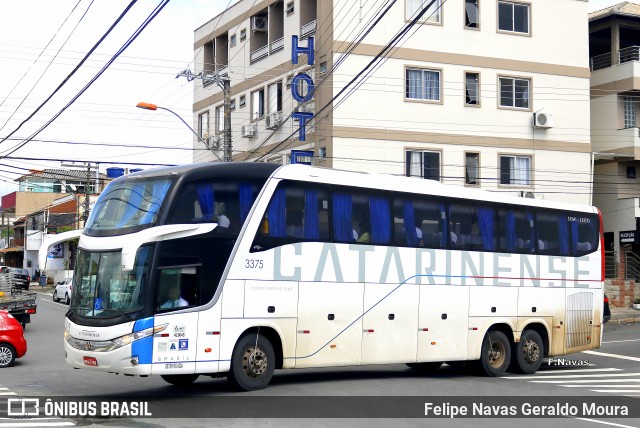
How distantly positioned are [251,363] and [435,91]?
26003 mm

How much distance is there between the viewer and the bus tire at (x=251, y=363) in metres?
15.3

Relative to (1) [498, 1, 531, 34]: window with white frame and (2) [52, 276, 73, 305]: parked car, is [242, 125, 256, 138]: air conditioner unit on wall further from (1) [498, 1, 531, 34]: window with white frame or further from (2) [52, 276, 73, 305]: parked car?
(2) [52, 276, 73, 305]: parked car

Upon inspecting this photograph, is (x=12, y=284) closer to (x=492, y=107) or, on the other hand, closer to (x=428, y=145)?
(x=428, y=145)

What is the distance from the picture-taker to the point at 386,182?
1817cm

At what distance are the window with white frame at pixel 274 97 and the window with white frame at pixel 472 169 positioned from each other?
9.27 m

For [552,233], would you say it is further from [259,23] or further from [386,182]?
[259,23]

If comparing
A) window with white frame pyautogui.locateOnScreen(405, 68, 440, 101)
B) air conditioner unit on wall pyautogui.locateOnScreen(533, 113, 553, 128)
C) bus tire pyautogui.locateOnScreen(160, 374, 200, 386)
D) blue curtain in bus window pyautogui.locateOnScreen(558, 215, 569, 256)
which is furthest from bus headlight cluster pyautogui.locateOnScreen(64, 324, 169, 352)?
air conditioner unit on wall pyautogui.locateOnScreen(533, 113, 553, 128)

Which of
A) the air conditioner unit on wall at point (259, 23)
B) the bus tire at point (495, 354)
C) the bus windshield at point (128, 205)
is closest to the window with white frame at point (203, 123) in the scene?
the air conditioner unit on wall at point (259, 23)

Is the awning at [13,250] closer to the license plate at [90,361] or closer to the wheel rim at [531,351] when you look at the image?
the wheel rim at [531,351]

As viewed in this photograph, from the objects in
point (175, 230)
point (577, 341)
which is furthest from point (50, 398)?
point (577, 341)

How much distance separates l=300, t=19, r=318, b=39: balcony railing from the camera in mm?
39044

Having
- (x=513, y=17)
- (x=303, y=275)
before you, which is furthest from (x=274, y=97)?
(x=303, y=275)

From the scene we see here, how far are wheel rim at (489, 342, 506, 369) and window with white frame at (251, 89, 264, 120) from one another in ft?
82.3

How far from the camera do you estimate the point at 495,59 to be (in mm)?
40406
